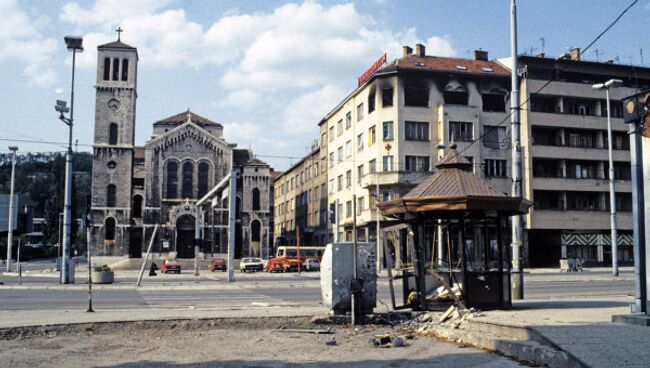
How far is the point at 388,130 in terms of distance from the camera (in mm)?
54938

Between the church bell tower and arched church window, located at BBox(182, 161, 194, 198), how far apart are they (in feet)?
19.7

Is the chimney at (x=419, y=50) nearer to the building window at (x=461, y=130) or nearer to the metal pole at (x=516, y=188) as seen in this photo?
the building window at (x=461, y=130)

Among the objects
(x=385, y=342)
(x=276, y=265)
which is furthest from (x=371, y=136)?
(x=385, y=342)

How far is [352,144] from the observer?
62.0 m

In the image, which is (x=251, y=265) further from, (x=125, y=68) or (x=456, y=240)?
(x=456, y=240)

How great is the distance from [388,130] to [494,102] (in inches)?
420

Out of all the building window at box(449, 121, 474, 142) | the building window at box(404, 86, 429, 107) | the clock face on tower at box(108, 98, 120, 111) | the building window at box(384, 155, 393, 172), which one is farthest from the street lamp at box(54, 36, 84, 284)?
the clock face on tower at box(108, 98, 120, 111)

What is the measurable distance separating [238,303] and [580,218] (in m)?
46.3

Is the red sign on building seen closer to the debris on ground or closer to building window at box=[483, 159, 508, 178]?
building window at box=[483, 159, 508, 178]

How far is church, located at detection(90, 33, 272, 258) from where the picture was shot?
70.4 meters

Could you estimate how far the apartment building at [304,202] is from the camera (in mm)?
73812

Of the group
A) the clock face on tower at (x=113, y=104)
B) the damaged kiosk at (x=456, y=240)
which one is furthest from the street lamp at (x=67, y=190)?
the clock face on tower at (x=113, y=104)

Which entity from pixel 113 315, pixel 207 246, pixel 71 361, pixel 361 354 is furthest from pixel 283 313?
pixel 207 246

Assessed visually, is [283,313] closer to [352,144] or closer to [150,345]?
[150,345]
